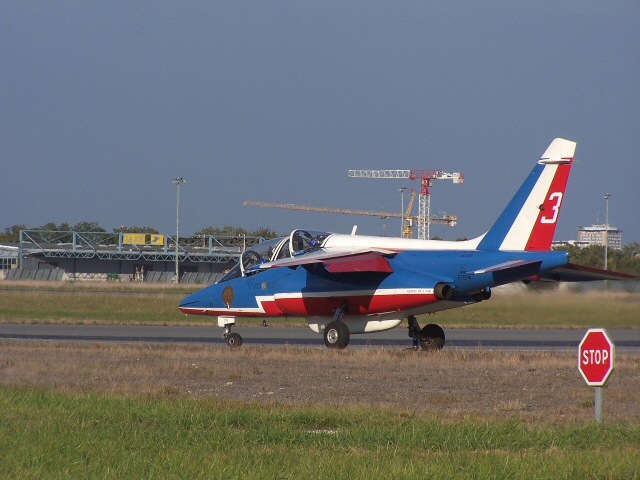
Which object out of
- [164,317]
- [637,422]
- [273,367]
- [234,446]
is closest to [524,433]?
[637,422]

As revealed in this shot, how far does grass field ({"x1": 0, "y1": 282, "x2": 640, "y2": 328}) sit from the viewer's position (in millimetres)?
27781

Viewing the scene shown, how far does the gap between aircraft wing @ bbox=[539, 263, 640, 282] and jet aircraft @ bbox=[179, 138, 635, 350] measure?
3 centimetres

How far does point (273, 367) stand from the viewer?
1995 centimetres

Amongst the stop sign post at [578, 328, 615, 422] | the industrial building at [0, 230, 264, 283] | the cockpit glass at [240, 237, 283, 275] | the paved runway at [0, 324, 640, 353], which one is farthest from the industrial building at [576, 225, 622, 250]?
the industrial building at [0, 230, 264, 283]

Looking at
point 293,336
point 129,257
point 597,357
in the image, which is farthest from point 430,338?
point 129,257

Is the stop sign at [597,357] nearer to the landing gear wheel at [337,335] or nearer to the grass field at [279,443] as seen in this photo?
the grass field at [279,443]

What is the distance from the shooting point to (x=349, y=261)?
24.6 metres

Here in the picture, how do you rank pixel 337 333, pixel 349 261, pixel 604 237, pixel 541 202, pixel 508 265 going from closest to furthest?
pixel 508 265, pixel 541 202, pixel 349 261, pixel 337 333, pixel 604 237

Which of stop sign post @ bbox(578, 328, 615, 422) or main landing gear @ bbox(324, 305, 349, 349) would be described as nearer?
stop sign post @ bbox(578, 328, 615, 422)

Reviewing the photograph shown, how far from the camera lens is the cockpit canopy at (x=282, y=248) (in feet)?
85.5

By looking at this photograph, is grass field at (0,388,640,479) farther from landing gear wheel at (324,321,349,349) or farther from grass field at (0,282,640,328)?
grass field at (0,282,640,328)

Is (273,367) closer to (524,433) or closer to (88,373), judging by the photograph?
(88,373)

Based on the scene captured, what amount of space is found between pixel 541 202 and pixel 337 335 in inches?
250

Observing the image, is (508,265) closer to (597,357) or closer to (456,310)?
(597,357)
